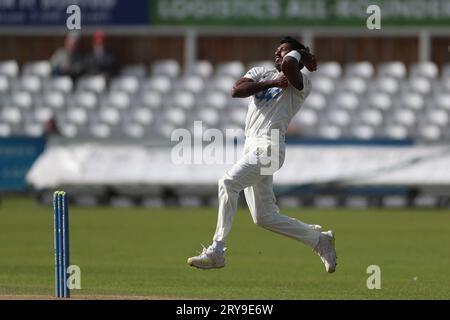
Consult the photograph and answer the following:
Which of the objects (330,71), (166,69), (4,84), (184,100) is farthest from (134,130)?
(330,71)

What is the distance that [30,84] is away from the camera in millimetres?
29766

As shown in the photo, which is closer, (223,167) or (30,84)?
(223,167)

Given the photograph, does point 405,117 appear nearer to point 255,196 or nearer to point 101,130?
point 101,130

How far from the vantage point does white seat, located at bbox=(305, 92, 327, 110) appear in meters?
28.5

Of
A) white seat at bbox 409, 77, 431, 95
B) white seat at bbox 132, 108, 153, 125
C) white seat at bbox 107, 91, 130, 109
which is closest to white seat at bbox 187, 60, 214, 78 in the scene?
A: white seat at bbox 132, 108, 153, 125

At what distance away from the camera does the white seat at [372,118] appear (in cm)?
2802

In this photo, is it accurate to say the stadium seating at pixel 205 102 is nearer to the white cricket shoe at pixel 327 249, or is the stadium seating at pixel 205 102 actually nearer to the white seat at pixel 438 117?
the white seat at pixel 438 117

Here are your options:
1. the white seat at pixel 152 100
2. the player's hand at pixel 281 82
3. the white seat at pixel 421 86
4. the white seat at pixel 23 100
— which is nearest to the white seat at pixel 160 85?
the white seat at pixel 152 100

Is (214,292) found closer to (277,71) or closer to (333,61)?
(277,71)

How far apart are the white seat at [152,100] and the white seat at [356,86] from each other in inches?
157

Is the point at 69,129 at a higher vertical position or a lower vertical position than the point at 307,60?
lower

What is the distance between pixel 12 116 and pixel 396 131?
819cm

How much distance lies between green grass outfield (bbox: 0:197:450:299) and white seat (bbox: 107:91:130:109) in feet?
14.7

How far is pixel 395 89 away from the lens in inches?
1131
